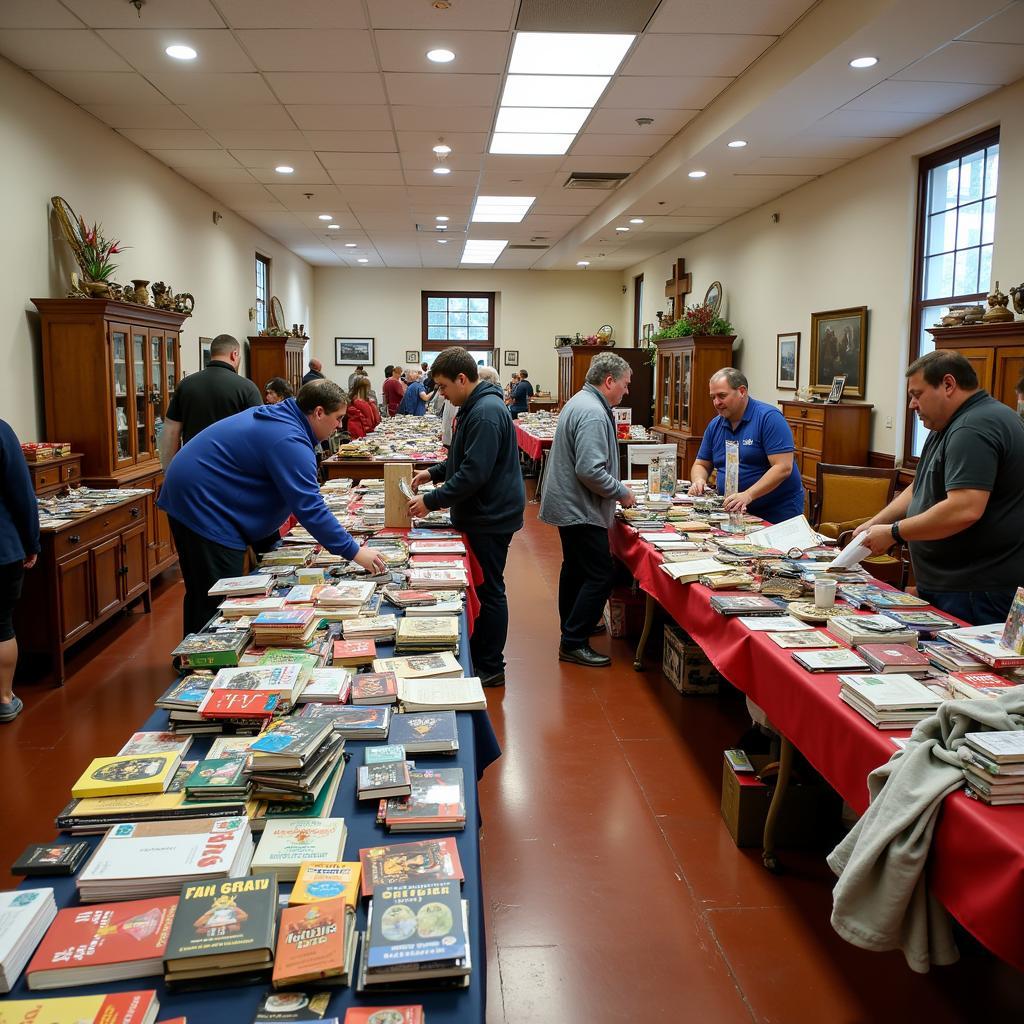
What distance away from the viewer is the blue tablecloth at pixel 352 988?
1269 mm

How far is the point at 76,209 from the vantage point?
22.3 ft

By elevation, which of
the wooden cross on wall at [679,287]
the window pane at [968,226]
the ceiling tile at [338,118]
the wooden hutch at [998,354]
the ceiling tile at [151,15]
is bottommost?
the wooden hutch at [998,354]

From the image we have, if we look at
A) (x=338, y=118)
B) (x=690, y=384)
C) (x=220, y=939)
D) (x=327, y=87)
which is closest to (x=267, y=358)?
(x=338, y=118)

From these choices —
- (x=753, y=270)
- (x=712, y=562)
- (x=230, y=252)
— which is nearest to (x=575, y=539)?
(x=712, y=562)

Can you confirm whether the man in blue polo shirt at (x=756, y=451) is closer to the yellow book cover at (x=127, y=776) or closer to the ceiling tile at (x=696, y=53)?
the ceiling tile at (x=696, y=53)

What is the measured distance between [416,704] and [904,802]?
A: 117 cm

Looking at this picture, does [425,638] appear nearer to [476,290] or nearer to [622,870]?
[622,870]

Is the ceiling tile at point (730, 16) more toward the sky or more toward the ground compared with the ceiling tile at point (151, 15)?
more toward the sky

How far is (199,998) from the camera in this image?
4.24 ft

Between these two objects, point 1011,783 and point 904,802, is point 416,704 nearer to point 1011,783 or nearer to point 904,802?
point 904,802

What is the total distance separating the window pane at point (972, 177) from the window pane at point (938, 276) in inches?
18.3

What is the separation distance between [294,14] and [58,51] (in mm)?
1756

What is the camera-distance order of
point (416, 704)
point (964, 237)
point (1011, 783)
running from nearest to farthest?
point (1011, 783)
point (416, 704)
point (964, 237)

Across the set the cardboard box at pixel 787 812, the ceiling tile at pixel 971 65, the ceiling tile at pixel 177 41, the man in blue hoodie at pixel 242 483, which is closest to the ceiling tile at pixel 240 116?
the ceiling tile at pixel 177 41
